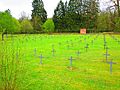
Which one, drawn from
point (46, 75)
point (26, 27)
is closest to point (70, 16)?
point (26, 27)

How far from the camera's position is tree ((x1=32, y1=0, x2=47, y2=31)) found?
326 ft

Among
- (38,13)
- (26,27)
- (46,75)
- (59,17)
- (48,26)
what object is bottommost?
(46,75)

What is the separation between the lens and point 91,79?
17.1 m

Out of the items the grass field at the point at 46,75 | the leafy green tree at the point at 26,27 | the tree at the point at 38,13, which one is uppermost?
the tree at the point at 38,13

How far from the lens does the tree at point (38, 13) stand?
9939 centimetres

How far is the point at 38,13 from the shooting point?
102562mm

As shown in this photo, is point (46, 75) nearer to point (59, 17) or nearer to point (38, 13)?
point (59, 17)

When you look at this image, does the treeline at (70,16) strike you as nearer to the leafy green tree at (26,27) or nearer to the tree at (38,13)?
the tree at (38,13)

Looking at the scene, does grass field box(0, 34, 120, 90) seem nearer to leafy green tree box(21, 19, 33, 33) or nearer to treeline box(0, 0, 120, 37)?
leafy green tree box(21, 19, 33, 33)

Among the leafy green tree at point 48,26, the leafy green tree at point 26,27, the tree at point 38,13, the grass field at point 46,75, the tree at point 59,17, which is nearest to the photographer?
the grass field at point 46,75

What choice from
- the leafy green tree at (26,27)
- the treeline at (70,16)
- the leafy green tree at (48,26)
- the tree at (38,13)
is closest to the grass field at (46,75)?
the leafy green tree at (26,27)

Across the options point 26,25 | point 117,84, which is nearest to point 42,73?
point 117,84

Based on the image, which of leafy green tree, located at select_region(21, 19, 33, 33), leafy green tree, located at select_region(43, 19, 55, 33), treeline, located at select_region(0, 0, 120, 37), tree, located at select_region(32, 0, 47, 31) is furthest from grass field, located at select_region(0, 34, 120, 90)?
tree, located at select_region(32, 0, 47, 31)

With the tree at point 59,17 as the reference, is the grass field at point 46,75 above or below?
below
